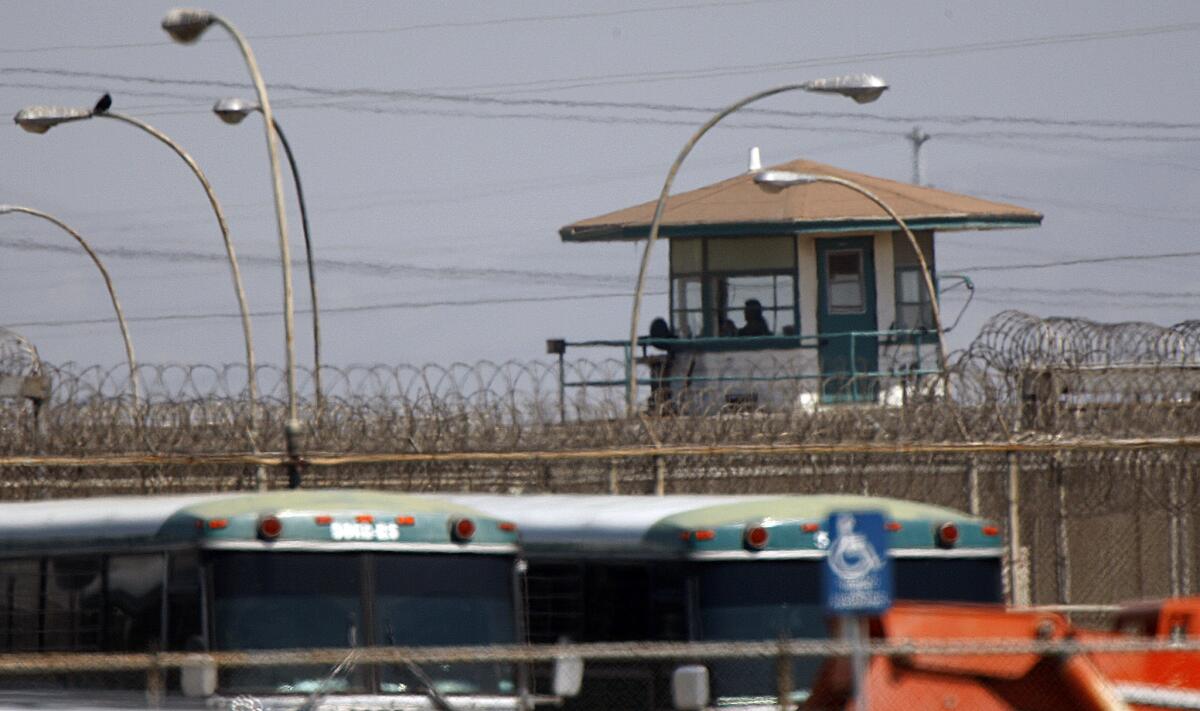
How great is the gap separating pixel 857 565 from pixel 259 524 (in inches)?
175

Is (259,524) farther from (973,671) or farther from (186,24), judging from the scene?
(186,24)

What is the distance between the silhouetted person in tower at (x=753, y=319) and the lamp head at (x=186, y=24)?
1506 centimetres

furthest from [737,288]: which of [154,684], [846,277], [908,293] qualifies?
[154,684]

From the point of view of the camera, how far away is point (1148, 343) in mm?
19672

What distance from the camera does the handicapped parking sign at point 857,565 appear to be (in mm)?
9344

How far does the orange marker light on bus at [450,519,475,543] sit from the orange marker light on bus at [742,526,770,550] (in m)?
1.75

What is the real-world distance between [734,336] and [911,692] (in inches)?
912

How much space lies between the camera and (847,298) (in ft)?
112

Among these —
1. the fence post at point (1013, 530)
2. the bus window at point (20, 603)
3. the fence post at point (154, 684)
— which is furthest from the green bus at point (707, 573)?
the fence post at point (1013, 530)

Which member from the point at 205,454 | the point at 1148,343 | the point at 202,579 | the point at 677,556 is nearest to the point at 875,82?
the point at 1148,343

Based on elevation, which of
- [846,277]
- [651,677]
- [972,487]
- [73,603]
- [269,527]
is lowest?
[651,677]

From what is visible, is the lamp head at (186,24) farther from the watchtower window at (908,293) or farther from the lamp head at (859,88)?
the watchtower window at (908,293)

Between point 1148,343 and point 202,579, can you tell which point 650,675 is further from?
point 1148,343

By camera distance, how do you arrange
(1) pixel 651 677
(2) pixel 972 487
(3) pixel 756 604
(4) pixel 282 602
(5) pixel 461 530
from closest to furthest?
(4) pixel 282 602, (5) pixel 461 530, (3) pixel 756 604, (1) pixel 651 677, (2) pixel 972 487
